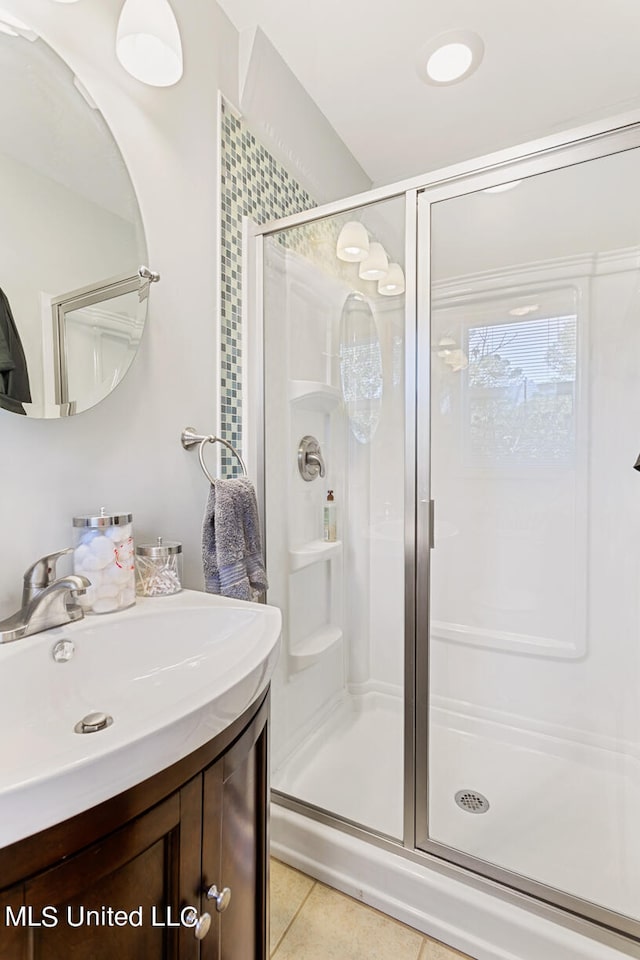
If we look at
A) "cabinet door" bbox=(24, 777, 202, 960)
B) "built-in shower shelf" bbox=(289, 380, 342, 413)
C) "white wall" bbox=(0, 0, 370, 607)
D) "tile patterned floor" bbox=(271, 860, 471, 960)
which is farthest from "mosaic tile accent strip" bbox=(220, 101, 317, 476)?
"tile patterned floor" bbox=(271, 860, 471, 960)

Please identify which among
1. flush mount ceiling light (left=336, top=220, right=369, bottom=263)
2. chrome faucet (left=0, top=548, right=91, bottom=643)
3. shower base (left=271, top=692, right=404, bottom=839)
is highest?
flush mount ceiling light (left=336, top=220, right=369, bottom=263)

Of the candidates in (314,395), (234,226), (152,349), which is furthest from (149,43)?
(314,395)

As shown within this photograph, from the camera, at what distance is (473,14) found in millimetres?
1377

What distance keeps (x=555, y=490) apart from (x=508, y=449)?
223 millimetres

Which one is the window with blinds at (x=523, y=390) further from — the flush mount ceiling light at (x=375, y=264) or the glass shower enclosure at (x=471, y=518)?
the flush mount ceiling light at (x=375, y=264)

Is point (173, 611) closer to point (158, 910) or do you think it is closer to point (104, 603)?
point (104, 603)

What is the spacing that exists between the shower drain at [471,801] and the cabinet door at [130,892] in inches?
44.0

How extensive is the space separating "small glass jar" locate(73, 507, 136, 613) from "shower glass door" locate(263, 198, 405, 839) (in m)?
0.70

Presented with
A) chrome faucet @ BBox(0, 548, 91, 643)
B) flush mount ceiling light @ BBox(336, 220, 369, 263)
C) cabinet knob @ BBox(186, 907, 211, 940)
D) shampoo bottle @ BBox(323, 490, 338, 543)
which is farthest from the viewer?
shampoo bottle @ BBox(323, 490, 338, 543)

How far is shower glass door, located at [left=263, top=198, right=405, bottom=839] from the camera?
5.02 ft

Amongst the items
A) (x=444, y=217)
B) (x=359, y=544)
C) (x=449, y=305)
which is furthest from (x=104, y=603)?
(x=449, y=305)

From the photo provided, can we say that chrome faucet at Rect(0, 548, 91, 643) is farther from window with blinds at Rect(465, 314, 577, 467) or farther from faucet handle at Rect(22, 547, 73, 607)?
window with blinds at Rect(465, 314, 577, 467)

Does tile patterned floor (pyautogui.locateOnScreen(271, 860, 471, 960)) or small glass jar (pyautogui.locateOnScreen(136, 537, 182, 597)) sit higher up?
small glass jar (pyautogui.locateOnScreen(136, 537, 182, 597))

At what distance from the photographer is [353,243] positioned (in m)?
1.57
